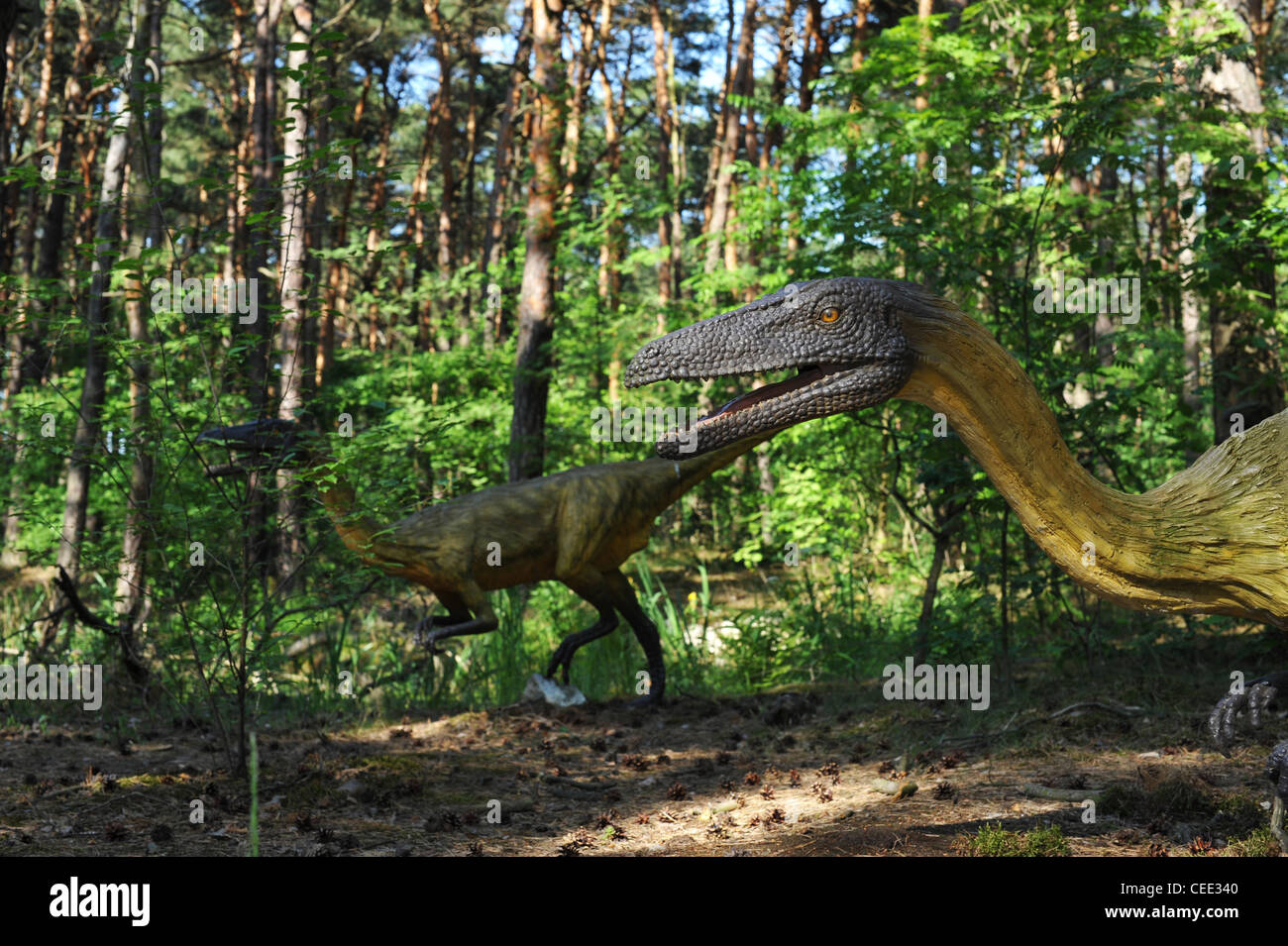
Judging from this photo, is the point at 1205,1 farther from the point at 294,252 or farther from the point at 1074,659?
the point at 294,252

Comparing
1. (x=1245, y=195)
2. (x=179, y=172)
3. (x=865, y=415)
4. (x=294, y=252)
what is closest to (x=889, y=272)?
(x=865, y=415)

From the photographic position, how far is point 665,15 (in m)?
25.4

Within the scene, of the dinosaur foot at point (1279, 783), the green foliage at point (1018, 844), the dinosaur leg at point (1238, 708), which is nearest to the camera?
the dinosaur foot at point (1279, 783)

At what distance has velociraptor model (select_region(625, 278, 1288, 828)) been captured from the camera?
3.37 metres

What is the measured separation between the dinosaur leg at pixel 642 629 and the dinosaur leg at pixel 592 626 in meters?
0.07

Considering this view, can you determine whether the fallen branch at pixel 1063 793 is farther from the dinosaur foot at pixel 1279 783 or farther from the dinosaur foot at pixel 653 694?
the dinosaur foot at pixel 653 694

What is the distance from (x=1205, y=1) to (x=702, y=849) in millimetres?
8452

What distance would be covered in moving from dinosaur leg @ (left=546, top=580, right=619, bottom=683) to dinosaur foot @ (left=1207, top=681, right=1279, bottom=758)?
15.2 ft

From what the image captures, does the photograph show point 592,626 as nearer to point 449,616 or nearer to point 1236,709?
point 449,616

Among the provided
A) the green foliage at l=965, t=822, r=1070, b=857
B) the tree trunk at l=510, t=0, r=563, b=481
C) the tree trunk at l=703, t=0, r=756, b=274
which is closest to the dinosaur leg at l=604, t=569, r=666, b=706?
the tree trunk at l=510, t=0, r=563, b=481

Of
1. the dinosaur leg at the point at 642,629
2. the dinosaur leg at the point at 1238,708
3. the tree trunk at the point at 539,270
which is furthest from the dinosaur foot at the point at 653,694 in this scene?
the dinosaur leg at the point at 1238,708

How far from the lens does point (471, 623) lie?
23.4 ft

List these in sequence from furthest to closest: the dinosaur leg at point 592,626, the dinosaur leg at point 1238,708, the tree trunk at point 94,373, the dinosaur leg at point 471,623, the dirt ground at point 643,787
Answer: the tree trunk at point 94,373 → the dinosaur leg at point 592,626 → the dinosaur leg at point 471,623 → the dirt ground at point 643,787 → the dinosaur leg at point 1238,708

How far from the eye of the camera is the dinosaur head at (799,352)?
3340 millimetres
